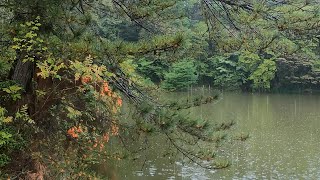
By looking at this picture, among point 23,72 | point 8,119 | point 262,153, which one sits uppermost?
point 23,72

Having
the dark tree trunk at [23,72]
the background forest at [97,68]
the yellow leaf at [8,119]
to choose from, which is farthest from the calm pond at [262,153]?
the yellow leaf at [8,119]

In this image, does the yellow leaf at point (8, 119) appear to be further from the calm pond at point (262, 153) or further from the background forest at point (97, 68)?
the calm pond at point (262, 153)

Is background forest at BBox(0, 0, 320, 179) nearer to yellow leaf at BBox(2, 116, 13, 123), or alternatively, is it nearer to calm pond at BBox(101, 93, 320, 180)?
yellow leaf at BBox(2, 116, 13, 123)

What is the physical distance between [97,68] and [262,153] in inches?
434

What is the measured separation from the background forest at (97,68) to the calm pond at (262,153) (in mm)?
871

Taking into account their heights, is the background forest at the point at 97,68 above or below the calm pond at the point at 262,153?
above

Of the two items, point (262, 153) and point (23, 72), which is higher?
point (23, 72)

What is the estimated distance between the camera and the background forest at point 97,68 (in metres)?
3.80

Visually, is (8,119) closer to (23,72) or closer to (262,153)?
(23,72)

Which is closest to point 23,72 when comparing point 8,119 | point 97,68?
point 8,119

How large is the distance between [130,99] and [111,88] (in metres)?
0.28

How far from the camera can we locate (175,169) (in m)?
11.3

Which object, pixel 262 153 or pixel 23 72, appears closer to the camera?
pixel 23 72

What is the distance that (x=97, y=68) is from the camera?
3660mm
